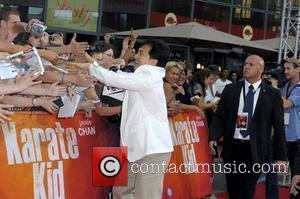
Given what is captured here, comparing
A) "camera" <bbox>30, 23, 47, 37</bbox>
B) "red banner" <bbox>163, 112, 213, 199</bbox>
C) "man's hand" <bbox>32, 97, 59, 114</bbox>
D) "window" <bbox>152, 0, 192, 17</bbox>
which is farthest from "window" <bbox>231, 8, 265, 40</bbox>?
"man's hand" <bbox>32, 97, 59, 114</bbox>

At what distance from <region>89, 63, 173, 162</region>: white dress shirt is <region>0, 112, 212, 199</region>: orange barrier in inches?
15.5

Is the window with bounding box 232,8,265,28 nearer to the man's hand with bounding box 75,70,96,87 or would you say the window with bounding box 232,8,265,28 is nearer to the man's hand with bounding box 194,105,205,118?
the man's hand with bounding box 194,105,205,118

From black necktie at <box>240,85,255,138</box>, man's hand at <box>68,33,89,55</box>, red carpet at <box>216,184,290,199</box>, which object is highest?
man's hand at <box>68,33,89,55</box>

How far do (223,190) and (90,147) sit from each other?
3521 millimetres

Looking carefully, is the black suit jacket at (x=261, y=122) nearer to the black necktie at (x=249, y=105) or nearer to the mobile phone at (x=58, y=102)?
the black necktie at (x=249, y=105)

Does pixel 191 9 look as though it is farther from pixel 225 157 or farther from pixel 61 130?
pixel 61 130

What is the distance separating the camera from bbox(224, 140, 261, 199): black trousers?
616cm

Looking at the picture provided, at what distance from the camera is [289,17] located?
13.9 meters

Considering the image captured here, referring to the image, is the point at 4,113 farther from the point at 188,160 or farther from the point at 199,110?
the point at 199,110

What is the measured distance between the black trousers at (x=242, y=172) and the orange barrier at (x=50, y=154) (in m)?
1.47

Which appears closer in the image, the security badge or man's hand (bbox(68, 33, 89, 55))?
man's hand (bbox(68, 33, 89, 55))

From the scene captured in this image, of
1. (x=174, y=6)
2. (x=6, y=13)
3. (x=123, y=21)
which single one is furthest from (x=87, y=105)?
(x=174, y=6)

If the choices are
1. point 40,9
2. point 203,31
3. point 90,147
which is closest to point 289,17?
point 203,31

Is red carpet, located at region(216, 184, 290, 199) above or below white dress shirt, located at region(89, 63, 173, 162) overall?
below
